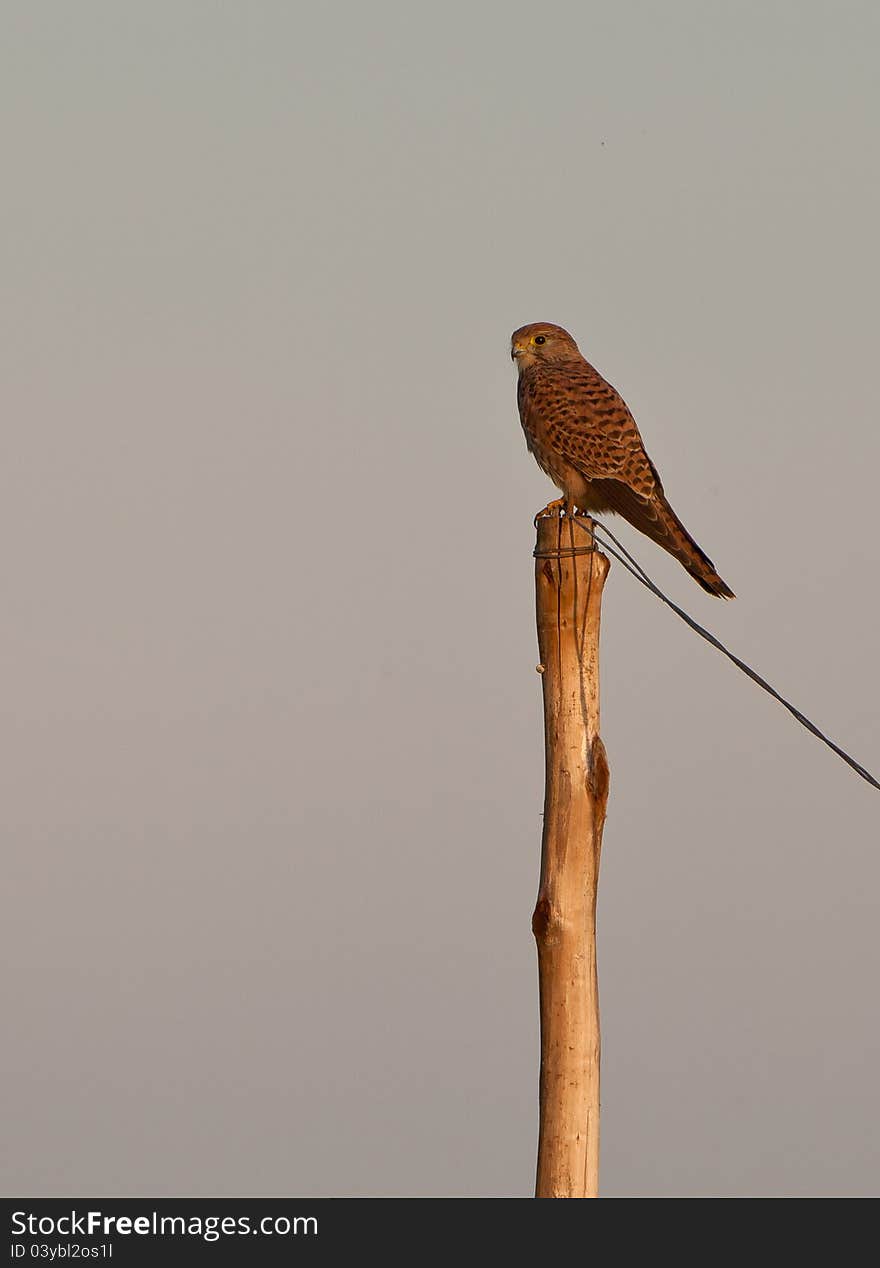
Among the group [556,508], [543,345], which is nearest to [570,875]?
[556,508]

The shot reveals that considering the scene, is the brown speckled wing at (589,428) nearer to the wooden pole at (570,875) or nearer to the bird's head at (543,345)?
the bird's head at (543,345)

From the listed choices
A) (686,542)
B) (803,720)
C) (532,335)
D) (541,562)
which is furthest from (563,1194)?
(532,335)

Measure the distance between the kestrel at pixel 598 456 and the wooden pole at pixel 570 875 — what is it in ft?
4.76

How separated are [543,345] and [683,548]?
1.70 metres

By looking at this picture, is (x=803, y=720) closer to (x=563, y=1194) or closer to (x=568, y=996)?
(x=568, y=996)

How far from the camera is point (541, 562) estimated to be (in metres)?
5.43

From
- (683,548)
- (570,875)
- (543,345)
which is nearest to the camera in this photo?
(570,875)

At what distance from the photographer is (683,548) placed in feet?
22.5

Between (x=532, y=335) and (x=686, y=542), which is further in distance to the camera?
(x=532, y=335)

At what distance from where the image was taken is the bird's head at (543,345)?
8.08m

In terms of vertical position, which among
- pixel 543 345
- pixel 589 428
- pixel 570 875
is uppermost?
pixel 543 345

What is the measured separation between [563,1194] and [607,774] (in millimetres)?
1271

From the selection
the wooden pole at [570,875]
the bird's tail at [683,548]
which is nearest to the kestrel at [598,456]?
the bird's tail at [683,548]

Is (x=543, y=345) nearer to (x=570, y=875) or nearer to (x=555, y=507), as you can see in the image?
(x=555, y=507)
